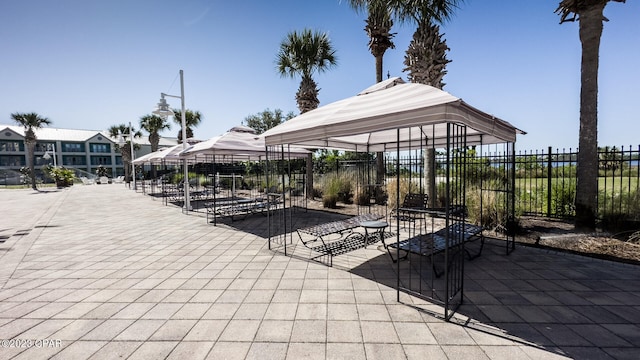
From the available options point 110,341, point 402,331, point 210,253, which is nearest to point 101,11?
point 210,253

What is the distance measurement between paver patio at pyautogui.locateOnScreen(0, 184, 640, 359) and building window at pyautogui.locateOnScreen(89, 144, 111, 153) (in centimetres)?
5859

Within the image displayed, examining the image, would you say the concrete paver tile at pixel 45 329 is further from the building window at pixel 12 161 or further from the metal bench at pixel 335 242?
the building window at pixel 12 161

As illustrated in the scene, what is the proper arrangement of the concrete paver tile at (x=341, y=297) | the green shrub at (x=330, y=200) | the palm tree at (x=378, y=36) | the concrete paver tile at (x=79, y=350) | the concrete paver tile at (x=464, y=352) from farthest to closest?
the palm tree at (x=378, y=36)
the green shrub at (x=330, y=200)
the concrete paver tile at (x=341, y=297)
the concrete paver tile at (x=79, y=350)
the concrete paver tile at (x=464, y=352)

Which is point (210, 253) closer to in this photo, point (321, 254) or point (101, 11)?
point (321, 254)

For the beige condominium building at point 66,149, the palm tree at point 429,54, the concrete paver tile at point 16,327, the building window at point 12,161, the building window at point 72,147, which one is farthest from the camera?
the building window at point 72,147

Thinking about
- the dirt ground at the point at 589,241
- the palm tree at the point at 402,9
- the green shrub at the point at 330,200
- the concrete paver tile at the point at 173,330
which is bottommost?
the concrete paver tile at the point at 173,330

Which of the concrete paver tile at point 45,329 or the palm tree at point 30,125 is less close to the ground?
the palm tree at point 30,125

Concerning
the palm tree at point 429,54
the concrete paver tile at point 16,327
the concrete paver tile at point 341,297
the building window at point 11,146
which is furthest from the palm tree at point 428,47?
the building window at point 11,146

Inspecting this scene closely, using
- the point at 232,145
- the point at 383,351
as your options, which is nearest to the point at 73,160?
the point at 232,145

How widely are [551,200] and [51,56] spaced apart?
15.4 m

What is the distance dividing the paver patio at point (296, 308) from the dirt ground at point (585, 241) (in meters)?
0.43

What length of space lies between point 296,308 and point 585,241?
5.54 meters

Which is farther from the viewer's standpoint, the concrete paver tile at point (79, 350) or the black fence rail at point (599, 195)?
the black fence rail at point (599, 195)

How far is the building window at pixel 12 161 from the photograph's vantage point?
42531 millimetres
